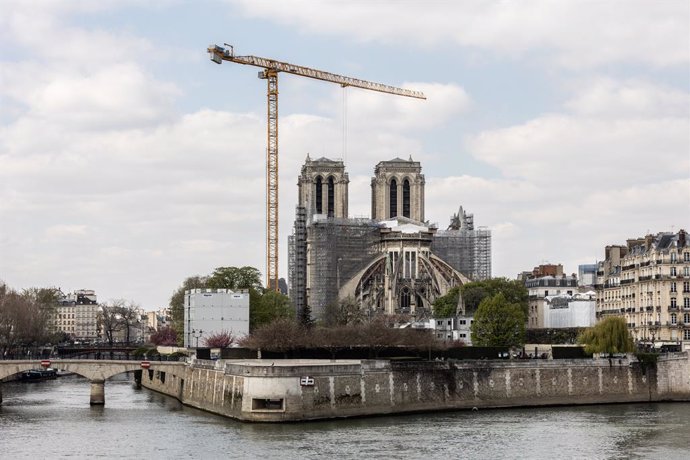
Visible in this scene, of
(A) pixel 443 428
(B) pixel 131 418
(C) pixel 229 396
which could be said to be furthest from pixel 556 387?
(B) pixel 131 418

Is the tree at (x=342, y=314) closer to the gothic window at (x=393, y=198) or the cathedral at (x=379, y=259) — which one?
the cathedral at (x=379, y=259)

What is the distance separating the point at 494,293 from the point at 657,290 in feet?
74.7

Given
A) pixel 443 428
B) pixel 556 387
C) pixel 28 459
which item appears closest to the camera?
pixel 28 459

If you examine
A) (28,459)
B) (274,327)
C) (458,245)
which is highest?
(458,245)

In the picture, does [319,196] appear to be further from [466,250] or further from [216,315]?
[216,315]

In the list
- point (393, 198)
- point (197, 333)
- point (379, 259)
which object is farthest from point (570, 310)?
point (393, 198)

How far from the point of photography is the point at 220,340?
83000 millimetres

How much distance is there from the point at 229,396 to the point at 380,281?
224 feet

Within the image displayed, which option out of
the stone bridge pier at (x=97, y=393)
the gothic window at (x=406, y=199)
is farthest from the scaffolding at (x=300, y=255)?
the stone bridge pier at (x=97, y=393)

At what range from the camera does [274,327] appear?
7112 cm

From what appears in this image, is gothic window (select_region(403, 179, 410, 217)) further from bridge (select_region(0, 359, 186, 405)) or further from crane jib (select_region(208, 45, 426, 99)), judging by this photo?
bridge (select_region(0, 359, 186, 405))

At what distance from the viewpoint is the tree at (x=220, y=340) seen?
8262cm

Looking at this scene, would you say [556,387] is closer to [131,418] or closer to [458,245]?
[131,418]

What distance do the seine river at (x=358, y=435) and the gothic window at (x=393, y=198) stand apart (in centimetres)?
7792
